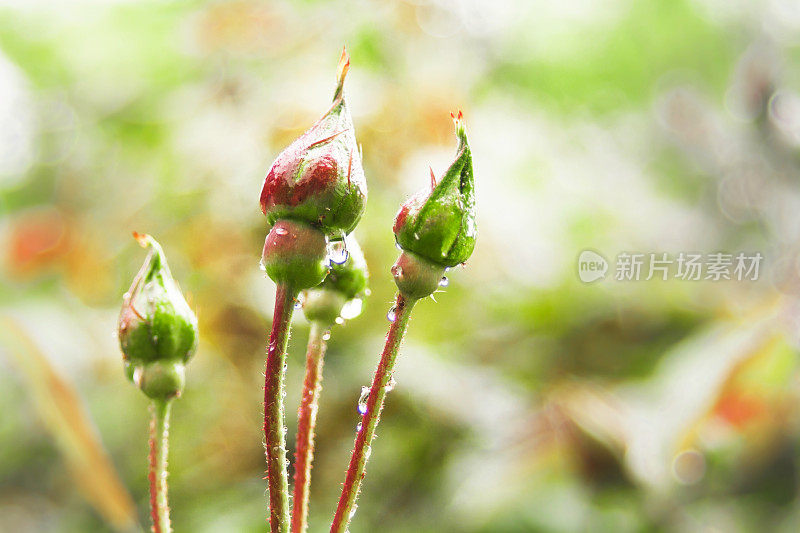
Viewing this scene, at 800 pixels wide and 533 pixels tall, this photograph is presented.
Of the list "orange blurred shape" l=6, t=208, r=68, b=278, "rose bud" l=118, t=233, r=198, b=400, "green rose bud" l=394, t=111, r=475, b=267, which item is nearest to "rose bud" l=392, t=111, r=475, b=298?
"green rose bud" l=394, t=111, r=475, b=267

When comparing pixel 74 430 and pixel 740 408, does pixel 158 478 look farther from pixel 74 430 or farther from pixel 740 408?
pixel 740 408

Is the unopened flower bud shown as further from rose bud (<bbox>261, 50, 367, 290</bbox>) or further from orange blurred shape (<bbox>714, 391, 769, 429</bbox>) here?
orange blurred shape (<bbox>714, 391, 769, 429</bbox>)

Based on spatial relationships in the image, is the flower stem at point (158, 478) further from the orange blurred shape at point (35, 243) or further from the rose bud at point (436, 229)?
the orange blurred shape at point (35, 243)

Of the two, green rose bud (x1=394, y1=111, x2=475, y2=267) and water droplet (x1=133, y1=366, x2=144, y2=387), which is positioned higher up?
green rose bud (x1=394, y1=111, x2=475, y2=267)

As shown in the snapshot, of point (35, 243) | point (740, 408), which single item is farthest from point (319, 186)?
point (35, 243)

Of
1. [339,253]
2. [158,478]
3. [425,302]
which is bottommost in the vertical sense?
[158,478]

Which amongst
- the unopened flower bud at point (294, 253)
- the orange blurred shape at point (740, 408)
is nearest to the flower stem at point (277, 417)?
the unopened flower bud at point (294, 253)


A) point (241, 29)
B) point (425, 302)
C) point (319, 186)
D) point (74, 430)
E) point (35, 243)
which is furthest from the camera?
point (241, 29)
